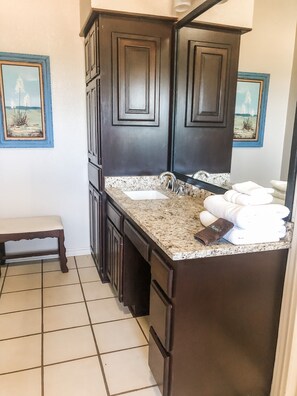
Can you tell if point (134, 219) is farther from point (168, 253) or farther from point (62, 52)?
point (62, 52)

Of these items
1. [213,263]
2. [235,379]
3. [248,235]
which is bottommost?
[235,379]

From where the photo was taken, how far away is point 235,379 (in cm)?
140

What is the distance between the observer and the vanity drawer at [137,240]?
1538 millimetres

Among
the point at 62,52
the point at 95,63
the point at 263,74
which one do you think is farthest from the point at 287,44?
the point at 62,52

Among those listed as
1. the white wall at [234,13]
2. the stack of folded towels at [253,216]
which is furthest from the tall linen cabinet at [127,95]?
the stack of folded towels at [253,216]

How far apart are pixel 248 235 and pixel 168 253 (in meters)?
0.36

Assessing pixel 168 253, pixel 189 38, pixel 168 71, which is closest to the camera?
pixel 168 253

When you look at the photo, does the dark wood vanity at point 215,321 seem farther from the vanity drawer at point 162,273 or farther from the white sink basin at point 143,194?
the white sink basin at point 143,194

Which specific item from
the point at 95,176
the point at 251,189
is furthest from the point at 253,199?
the point at 95,176

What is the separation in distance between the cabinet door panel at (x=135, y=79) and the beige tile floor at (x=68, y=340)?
1.43m

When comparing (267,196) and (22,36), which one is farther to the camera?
(22,36)

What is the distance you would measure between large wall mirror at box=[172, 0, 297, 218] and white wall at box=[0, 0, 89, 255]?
1.49 m

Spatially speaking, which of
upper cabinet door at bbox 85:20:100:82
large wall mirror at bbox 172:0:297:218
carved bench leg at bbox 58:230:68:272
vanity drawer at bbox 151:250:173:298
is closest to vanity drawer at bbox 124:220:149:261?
vanity drawer at bbox 151:250:173:298

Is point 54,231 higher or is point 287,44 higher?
point 287,44
